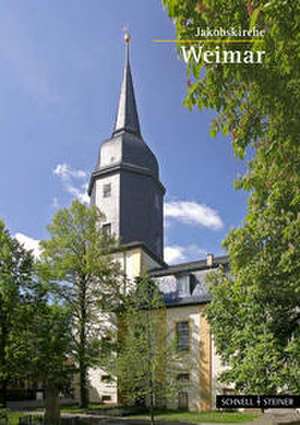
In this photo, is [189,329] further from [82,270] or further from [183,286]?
[82,270]

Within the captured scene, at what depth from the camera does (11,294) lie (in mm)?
20297

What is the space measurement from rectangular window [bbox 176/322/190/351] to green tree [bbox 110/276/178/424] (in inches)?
96.4

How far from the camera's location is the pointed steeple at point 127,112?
4216 centimetres

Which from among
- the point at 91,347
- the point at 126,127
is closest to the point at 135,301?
the point at 91,347

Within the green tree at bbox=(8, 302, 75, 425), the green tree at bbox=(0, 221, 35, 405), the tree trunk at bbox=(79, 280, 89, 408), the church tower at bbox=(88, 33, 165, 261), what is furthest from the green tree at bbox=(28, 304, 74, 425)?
the church tower at bbox=(88, 33, 165, 261)

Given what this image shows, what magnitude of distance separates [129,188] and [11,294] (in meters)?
18.5

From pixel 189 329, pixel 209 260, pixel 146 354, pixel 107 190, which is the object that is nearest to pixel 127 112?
pixel 107 190

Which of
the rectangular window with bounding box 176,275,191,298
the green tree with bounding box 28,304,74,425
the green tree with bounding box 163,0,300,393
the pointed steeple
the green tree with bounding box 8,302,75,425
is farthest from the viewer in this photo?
the pointed steeple

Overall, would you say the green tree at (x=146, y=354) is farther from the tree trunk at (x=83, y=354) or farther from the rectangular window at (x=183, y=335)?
the rectangular window at (x=183, y=335)

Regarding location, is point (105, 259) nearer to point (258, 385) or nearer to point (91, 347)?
point (91, 347)

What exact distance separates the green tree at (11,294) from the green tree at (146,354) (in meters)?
5.66

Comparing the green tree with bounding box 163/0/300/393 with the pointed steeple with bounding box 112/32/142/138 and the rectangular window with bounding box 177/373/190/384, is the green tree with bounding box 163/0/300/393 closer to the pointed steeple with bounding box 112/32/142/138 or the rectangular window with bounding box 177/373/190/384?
the rectangular window with bounding box 177/373/190/384

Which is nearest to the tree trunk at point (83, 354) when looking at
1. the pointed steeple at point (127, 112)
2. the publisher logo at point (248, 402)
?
the pointed steeple at point (127, 112)

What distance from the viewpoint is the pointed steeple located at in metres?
42.2
